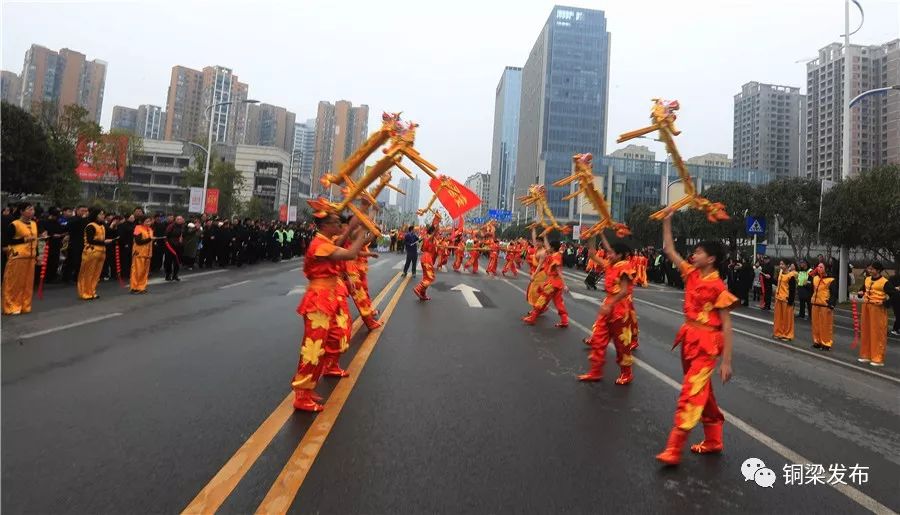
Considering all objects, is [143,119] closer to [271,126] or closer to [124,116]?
[124,116]

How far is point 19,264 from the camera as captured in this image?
830 cm

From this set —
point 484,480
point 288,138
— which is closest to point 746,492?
point 484,480

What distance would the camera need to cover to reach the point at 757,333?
11359mm

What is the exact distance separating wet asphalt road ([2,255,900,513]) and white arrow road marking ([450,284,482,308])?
4.12 meters

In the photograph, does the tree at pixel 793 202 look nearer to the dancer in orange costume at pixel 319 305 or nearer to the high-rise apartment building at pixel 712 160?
the dancer in orange costume at pixel 319 305

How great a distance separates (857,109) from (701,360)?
4286cm

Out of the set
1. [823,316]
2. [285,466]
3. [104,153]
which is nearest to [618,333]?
[285,466]

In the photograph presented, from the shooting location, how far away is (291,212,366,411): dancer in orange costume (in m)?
4.27

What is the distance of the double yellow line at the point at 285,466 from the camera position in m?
2.80

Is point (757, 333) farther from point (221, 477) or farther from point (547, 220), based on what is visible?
point (221, 477)

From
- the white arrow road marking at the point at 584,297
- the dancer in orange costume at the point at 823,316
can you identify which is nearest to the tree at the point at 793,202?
the white arrow road marking at the point at 584,297

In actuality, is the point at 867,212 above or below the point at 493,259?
above

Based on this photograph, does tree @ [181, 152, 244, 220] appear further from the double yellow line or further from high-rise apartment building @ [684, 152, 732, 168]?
high-rise apartment building @ [684, 152, 732, 168]

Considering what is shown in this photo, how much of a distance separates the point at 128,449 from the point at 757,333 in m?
12.1
